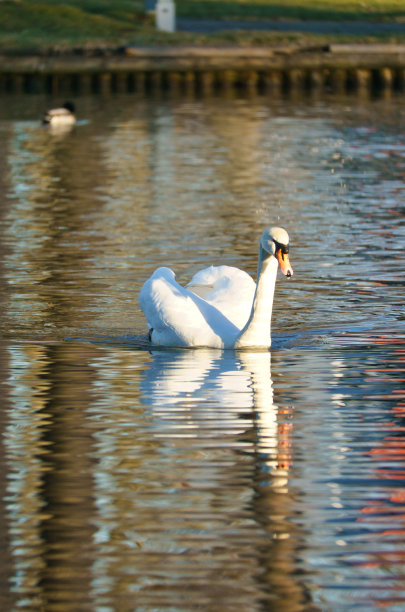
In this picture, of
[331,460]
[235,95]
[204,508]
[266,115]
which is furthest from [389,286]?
[235,95]

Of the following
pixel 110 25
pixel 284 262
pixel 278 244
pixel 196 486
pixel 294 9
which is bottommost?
pixel 196 486

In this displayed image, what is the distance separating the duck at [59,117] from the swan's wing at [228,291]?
2139 cm

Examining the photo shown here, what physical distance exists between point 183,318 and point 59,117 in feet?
75.1

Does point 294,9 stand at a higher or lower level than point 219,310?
higher

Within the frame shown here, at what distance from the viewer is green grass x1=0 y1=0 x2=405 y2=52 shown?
149 feet

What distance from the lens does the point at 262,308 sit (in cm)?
1106

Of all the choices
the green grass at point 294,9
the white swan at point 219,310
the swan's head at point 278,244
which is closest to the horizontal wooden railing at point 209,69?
the green grass at point 294,9

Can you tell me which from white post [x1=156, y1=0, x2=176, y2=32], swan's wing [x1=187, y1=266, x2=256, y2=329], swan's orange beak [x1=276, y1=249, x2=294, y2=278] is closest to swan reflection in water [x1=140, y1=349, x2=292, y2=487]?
swan's wing [x1=187, y1=266, x2=256, y2=329]

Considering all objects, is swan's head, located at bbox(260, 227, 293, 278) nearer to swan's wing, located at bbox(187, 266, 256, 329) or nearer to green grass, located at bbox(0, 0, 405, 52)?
swan's wing, located at bbox(187, 266, 256, 329)

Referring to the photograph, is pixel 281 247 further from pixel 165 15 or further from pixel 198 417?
pixel 165 15

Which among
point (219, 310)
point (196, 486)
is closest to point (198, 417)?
point (196, 486)

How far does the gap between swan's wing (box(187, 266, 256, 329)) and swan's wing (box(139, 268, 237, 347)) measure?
0.17 meters

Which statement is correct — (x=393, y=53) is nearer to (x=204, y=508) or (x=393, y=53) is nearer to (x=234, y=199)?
(x=234, y=199)

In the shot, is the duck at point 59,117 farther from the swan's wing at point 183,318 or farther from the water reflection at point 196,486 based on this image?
the water reflection at point 196,486
